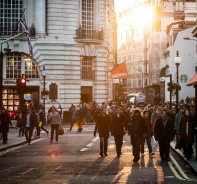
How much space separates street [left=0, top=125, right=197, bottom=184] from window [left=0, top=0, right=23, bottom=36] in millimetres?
31633

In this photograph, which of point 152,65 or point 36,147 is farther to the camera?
point 152,65

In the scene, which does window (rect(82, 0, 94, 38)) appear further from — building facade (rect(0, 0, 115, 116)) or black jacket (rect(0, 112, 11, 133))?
black jacket (rect(0, 112, 11, 133))

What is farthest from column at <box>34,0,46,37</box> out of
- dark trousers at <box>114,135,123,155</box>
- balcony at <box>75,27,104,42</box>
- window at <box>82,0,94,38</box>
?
dark trousers at <box>114,135,123,155</box>

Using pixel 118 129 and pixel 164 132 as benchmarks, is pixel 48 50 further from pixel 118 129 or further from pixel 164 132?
pixel 164 132

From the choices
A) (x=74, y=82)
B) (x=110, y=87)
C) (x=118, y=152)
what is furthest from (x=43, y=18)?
(x=118, y=152)

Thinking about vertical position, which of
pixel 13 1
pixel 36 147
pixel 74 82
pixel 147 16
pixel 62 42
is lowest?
pixel 36 147

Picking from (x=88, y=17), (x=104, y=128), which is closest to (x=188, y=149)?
(x=104, y=128)

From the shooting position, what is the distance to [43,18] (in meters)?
57.2

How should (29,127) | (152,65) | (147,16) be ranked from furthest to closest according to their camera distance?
(147,16) → (152,65) → (29,127)

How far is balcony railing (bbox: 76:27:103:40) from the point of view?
58562mm

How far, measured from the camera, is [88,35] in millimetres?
59250

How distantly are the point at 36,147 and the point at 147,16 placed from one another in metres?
110

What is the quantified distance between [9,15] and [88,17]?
7734mm

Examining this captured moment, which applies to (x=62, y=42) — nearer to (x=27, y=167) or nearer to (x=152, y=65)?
(x=27, y=167)
